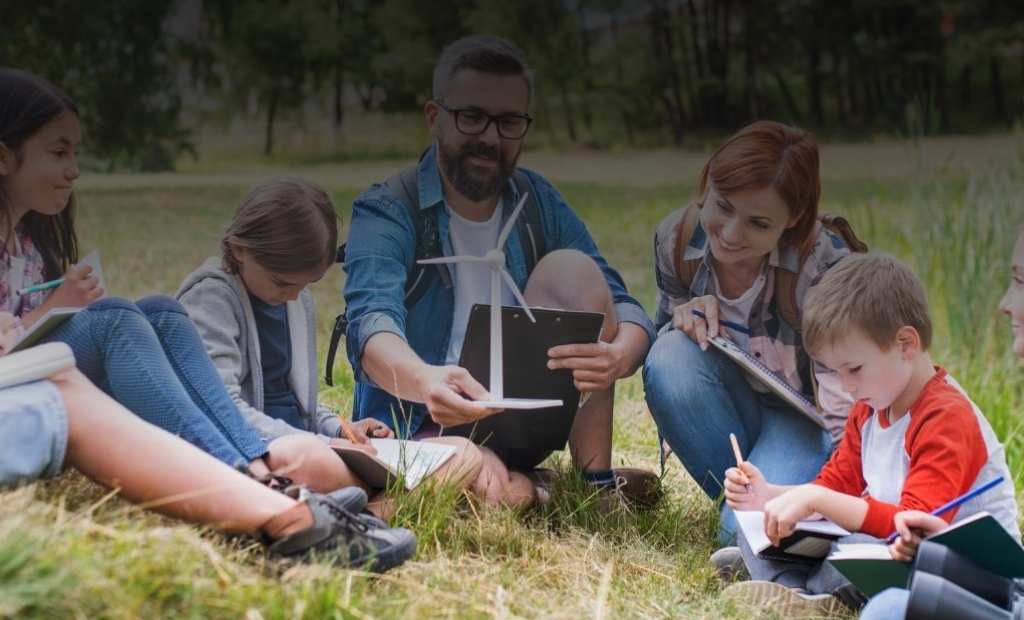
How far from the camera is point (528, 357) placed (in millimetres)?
2969

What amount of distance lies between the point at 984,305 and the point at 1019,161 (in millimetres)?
768

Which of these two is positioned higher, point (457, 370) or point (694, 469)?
point (457, 370)

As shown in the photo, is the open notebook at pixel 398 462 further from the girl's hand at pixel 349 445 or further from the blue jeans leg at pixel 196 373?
the blue jeans leg at pixel 196 373

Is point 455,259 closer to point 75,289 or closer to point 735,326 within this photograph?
point 735,326

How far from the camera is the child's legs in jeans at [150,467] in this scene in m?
2.15

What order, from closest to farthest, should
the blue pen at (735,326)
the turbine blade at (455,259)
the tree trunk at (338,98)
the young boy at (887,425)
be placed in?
the young boy at (887,425), the turbine blade at (455,259), the blue pen at (735,326), the tree trunk at (338,98)

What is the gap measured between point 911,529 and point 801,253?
35.1 inches

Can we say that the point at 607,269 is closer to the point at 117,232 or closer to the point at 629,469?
the point at 629,469

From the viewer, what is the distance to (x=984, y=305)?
496cm

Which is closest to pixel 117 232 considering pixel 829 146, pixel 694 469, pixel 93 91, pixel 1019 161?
pixel 93 91

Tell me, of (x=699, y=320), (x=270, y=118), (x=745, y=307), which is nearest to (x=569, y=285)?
(x=699, y=320)

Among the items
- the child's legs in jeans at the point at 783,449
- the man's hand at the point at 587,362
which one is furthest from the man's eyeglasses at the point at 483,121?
the child's legs in jeans at the point at 783,449

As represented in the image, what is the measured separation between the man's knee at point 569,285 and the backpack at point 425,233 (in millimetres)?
→ 99

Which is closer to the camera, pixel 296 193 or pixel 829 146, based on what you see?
pixel 296 193
